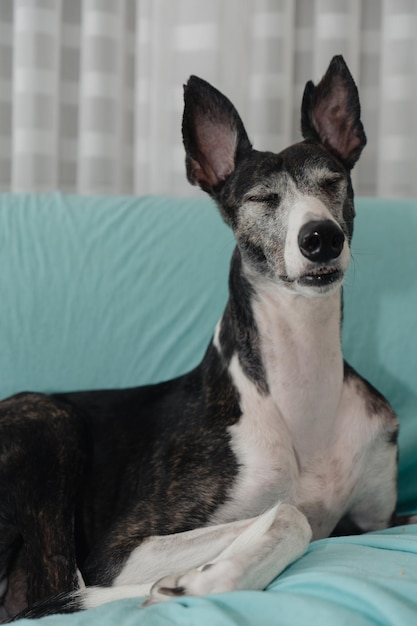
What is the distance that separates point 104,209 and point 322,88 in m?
1.01

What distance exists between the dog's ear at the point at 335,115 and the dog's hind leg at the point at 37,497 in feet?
4.00

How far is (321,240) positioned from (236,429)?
0.63 metres

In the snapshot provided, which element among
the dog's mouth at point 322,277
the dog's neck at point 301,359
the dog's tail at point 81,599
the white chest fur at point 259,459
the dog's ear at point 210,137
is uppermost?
the dog's ear at point 210,137

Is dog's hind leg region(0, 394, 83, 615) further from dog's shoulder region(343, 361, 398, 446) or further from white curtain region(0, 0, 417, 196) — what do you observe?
white curtain region(0, 0, 417, 196)

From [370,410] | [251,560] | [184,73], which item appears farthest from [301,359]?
[184,73]

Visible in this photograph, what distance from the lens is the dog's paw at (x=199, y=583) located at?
1770mm

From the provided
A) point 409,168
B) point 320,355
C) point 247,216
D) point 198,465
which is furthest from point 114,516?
point 409,168

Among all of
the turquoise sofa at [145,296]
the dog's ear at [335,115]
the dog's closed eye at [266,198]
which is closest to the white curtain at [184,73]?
the turquoise sofa at [145,296]

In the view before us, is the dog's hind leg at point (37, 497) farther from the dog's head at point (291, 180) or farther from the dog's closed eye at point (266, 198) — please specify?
the dog's closed eye at point (266, 198)

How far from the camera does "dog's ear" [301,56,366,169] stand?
2.58 meters

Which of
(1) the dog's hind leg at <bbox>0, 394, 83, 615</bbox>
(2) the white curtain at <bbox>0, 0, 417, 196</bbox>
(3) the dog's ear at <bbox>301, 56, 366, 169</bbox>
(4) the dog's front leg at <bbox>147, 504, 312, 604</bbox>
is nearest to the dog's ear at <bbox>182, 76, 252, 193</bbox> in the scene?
(3) the dog's ear at <bbox>301, 56, 366, 169</bbox>

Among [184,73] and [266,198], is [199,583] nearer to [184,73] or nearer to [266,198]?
[266,198]

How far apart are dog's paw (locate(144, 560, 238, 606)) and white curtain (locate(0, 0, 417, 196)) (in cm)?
237

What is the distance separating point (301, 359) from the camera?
95.4 inches
